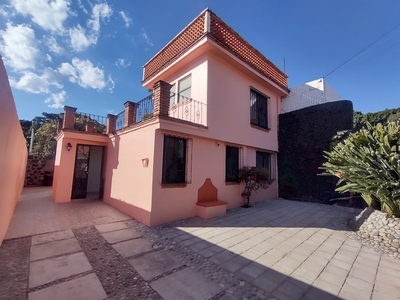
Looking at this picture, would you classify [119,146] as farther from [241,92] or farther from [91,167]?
[241,92]

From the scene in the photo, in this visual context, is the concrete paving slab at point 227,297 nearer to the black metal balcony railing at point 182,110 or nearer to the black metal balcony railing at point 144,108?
the black metal balcony railing at point 182,110

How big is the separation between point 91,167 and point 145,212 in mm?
7529

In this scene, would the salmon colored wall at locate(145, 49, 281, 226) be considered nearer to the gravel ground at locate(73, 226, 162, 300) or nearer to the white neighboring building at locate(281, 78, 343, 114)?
the gravel ground at locate(73, 226, 162, 300)

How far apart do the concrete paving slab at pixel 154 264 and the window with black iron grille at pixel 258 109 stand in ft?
25.5

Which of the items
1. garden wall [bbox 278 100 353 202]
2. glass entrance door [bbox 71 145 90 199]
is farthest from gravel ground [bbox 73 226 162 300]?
garden wall [bbox 278 100 353 202]

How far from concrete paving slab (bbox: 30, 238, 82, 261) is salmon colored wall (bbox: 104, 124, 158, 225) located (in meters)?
1.91

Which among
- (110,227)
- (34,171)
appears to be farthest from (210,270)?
(34,171)

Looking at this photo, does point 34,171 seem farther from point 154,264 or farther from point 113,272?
point 154,264

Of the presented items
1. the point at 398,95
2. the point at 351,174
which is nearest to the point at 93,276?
the point at 351,174

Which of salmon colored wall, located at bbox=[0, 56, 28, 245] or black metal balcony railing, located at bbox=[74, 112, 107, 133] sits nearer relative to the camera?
salmon colored wall, located at bbox=[0, 56, 28, 245]

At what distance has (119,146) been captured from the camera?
7922mm

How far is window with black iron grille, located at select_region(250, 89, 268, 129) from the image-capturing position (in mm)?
9667

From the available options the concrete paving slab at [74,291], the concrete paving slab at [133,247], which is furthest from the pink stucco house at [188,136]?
the concrete paving slab at [74,291]

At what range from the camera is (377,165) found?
15.0 feet
